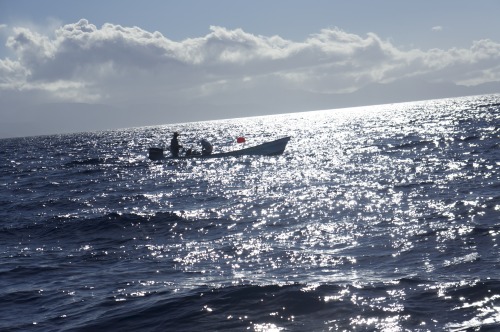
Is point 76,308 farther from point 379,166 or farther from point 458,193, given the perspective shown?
point 379,166

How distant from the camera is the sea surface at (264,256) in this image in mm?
10992

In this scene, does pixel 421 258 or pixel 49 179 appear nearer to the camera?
pixel 421 258

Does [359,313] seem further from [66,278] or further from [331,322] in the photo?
[66,278]

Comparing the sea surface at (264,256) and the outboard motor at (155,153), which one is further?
the outboard motor at (155,153)

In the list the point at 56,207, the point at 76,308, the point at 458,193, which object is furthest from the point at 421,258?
the point at 56,207

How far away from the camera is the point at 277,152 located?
52.8m

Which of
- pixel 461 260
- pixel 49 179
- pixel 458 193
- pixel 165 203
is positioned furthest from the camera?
pixel 49 179

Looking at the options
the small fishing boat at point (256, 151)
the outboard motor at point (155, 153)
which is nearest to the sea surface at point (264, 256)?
the small fishing boat at point (256, 151)

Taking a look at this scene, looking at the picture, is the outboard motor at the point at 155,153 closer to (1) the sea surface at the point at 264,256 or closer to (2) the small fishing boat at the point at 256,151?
(2) the small fishing boat at the point at 256,151

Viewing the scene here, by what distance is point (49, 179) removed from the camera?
145ft

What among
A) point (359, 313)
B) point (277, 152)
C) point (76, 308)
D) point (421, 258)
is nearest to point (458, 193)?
Answer: point (421, 258)

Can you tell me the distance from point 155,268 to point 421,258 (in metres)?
6.48

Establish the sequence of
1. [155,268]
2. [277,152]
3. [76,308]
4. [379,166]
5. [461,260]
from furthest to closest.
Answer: [277,152] < [379,166] < [155,268] < [461,260] < [76,308]

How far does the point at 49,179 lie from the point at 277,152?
1917 cm
